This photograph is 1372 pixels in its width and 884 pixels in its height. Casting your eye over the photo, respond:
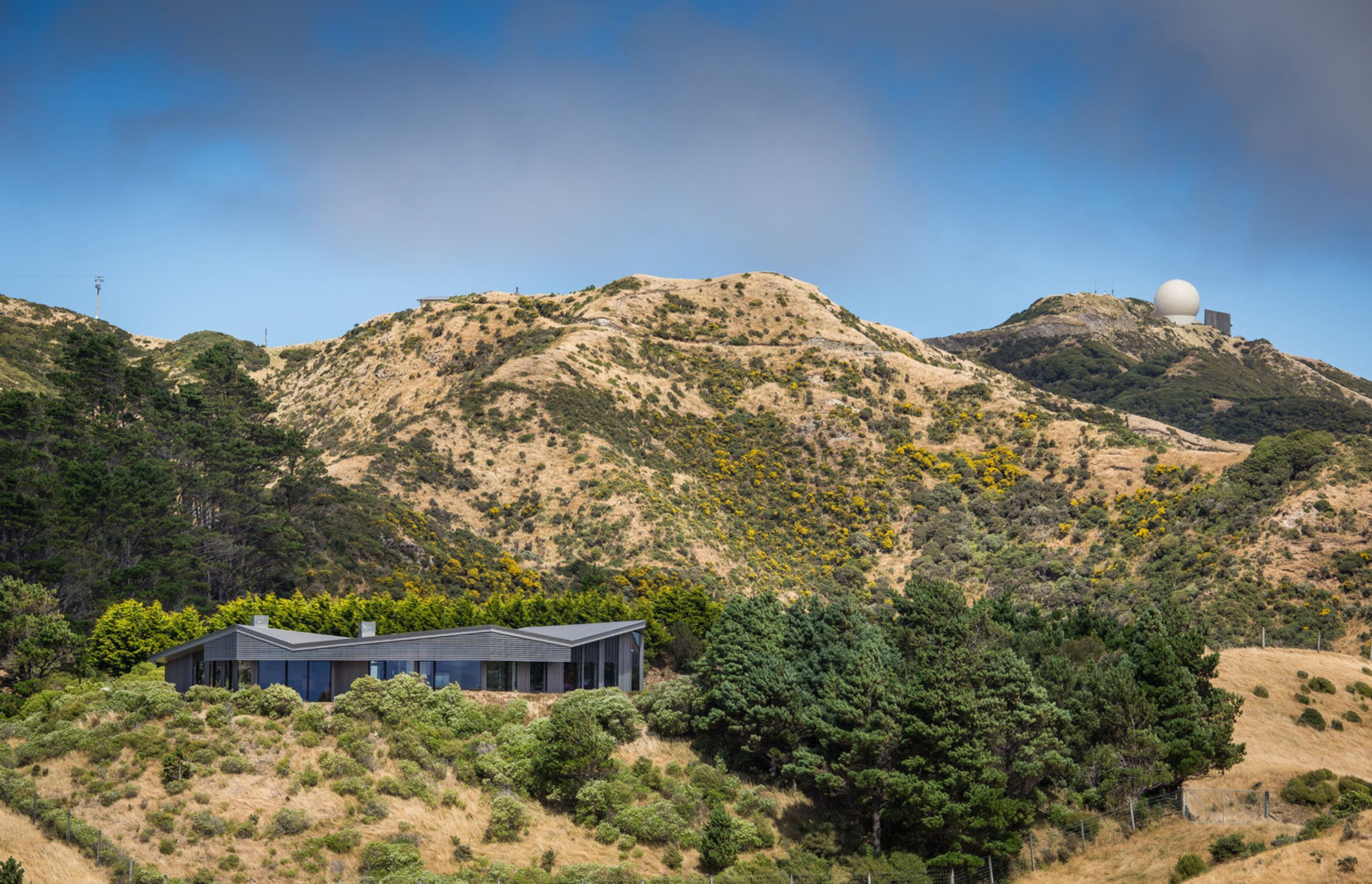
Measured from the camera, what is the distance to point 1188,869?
130 ft

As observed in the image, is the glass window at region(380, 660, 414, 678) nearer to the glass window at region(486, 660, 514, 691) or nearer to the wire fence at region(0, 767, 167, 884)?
the glass window at region(486, 660, 514, 691)

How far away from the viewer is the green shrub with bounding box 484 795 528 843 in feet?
141

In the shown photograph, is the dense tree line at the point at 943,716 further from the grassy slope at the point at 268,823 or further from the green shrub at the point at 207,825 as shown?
the green shrub at the point at 207,825

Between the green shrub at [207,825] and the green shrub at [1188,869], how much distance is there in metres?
32.1

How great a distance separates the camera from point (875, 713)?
46688 millimetres

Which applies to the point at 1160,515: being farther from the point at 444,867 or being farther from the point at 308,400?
the point at 308,400

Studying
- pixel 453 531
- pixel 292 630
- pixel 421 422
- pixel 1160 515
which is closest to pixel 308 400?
pixel 421 422

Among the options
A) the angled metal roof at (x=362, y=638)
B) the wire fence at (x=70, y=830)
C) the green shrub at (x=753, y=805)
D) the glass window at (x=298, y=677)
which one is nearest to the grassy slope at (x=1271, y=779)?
the green shrub at (x=753, y=805)

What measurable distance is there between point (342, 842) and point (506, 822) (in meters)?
6.25

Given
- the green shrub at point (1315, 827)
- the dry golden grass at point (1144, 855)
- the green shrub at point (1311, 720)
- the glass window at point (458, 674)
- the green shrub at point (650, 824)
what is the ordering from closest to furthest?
the green shrub at point (1315, 827)
the dry golden grass at point (1144, 855)
the green shrub at point (650, 824)
the glass window at point (458, 674)
the green shrub at point (1311, 720)

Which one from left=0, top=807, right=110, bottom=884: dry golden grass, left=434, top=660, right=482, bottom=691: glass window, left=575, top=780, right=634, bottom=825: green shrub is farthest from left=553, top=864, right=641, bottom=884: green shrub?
left=0, top=807, right=110, bottom=884: dry golden grass

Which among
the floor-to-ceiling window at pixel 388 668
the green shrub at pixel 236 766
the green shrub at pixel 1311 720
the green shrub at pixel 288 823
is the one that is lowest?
the green shrub at pixel 1311 720

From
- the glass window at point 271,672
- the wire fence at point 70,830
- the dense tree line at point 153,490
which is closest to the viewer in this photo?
the wire fence at point 70,830

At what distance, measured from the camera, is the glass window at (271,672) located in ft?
162
